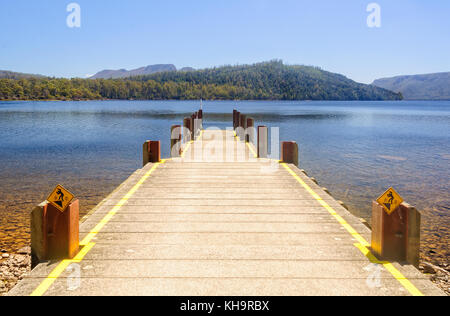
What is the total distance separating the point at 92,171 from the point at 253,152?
10.7 meters

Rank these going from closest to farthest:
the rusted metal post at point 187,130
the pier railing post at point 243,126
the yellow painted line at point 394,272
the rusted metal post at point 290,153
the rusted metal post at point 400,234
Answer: the yellow painted line at point 394,272
the rusted metal post at point 400,234
the rusted metal post at point 290,153
the rusted metal post at point 187,130
the pier railing post at point 243,126

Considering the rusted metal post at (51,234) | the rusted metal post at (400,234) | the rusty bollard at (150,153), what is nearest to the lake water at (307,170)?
the rusty bollard at (150,153)

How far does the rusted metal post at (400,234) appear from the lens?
15.3 ft

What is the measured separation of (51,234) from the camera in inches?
185

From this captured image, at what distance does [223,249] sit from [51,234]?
2079 millimetres

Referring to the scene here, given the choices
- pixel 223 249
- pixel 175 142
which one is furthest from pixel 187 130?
pixel 223 249

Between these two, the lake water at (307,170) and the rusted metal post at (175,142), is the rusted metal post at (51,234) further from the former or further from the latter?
the rusted metal post at (175,142)

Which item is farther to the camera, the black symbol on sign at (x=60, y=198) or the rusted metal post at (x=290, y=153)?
the rusted metal post at (x=290, y=153)

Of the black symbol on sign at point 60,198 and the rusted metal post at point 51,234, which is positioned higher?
the black symbol on sign at point 60,198

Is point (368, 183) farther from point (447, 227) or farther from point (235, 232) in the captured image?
point (235, 232)

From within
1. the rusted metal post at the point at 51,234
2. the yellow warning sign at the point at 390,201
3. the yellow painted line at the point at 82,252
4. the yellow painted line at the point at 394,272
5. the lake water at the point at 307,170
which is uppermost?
the yellow warning sign at the point at 390,201

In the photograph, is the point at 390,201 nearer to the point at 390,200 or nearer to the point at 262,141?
the point at 390,200

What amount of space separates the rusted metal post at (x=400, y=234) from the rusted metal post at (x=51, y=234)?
3722 mm
